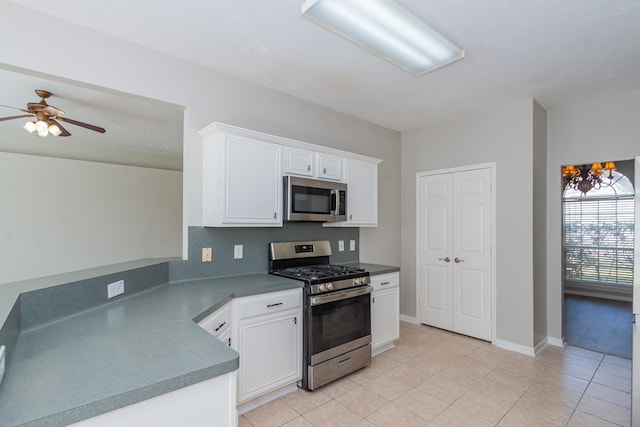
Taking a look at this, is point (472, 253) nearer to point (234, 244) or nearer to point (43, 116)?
point (234, 244)

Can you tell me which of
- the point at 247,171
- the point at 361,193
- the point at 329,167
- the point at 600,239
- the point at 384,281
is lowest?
the point at 384,281

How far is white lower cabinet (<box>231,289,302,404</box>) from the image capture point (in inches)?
89.9

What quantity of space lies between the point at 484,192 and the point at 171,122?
386 cm

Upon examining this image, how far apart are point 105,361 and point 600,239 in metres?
7.91

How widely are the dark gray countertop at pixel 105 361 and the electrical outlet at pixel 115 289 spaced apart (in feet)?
0.28

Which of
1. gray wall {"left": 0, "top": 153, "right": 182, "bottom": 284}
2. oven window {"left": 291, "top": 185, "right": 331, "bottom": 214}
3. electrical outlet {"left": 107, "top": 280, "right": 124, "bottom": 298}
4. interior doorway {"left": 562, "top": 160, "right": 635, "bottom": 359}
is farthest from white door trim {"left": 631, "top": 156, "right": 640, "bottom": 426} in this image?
gray wall {"left": 0, "top": 153, "right": 182, "bottom": 284}

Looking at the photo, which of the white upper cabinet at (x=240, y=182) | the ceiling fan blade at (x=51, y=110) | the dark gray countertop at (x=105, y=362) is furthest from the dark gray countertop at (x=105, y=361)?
the ceiling fan blade at (x=51, y=110)

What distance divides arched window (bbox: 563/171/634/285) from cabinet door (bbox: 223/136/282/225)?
583 centimetres

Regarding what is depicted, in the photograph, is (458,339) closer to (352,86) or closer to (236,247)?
(236,247)

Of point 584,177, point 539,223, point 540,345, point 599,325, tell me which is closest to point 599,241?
point 584,177

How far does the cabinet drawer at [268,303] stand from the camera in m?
2.30

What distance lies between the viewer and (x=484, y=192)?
148 inches

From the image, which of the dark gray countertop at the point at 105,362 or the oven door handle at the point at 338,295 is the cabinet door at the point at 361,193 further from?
the dark gray countertop at the point at 105,362

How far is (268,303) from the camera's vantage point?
2426 mm
